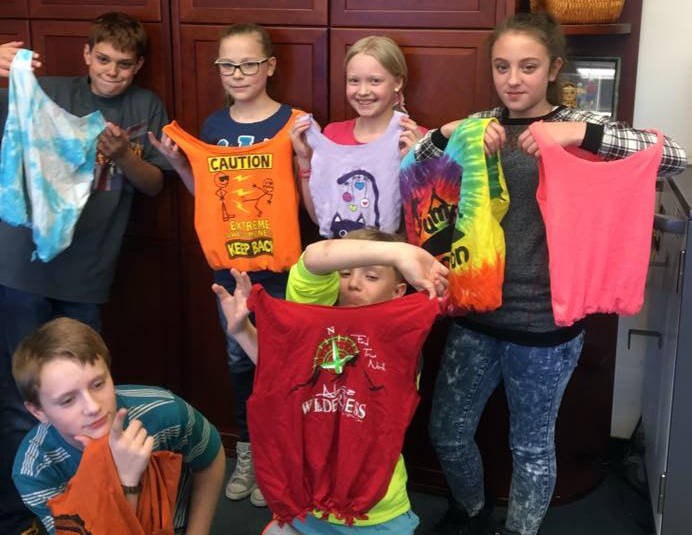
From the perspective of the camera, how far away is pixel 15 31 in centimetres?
262

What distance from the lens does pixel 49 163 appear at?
2.16m

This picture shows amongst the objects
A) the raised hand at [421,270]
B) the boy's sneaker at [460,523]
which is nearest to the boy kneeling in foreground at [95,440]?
the raised hand at [421,270]

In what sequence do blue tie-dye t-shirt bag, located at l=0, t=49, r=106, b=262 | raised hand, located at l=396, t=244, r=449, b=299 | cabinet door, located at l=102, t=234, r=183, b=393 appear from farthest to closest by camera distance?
cabinet door, located at l=102, t=234, r=183, b=393 < blue tie-dye t-shirt bag, located at l=0, t=49, r=106, b=262 < raised hand, located at l=396, t=244, r=449, b=299

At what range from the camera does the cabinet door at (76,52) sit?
8.30 ft

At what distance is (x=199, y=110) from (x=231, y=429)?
1.07 m

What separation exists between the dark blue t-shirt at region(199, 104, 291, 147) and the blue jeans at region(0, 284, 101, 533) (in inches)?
24.2

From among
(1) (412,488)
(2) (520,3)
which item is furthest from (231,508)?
(2) (520,3)

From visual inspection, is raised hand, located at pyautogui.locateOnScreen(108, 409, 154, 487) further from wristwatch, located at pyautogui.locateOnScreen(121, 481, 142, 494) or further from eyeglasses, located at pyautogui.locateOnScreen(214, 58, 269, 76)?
eyeglasses, located at pyautogui.locateOnScreen(214, 58, 269, 76)

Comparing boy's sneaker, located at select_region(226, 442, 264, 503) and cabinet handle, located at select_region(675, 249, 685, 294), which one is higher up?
cabinet handle, located at select_region(675, 249, 685, 294)

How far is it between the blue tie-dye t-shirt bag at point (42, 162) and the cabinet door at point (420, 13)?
2.51 feet

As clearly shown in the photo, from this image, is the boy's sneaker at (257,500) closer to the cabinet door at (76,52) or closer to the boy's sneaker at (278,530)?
the boy's sneaker at (278,530)

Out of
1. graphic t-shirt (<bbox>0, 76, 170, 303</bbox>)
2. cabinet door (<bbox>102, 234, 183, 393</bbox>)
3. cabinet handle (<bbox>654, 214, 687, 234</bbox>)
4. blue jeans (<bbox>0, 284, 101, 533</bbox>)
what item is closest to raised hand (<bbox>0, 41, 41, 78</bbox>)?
graphic t-shirt (<bbox>0, 76, 170, 303</bbox>)

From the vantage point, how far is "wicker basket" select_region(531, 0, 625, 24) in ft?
7.25

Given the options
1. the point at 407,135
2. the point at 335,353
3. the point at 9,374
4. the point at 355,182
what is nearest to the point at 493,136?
the point at 407,135
